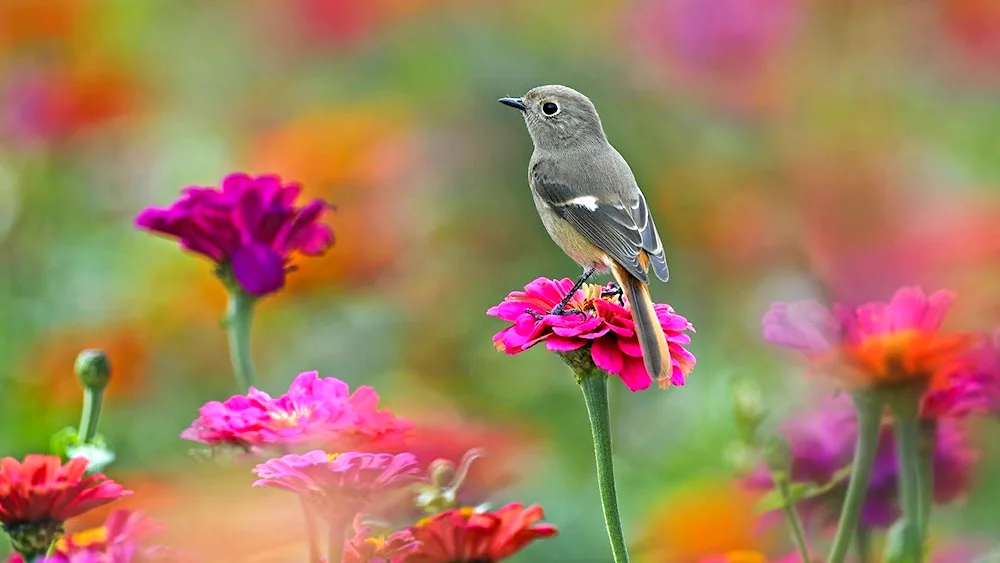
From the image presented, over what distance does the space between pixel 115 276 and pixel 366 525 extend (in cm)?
112

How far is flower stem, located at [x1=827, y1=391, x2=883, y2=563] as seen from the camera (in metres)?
0.68

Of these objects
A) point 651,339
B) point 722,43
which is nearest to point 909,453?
point 651,339

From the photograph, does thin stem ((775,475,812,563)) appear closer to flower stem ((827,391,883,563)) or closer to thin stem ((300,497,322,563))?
flower stem ((827,391,883,563))

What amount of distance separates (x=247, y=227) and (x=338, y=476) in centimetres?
30

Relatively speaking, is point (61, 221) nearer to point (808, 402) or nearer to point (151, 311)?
point (151, 311)

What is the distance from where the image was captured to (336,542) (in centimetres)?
63

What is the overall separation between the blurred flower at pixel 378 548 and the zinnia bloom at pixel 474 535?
0.04 ft

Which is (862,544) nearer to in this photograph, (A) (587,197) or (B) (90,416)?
(A) (587,197)

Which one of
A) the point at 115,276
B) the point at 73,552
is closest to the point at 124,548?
the point at 73,552

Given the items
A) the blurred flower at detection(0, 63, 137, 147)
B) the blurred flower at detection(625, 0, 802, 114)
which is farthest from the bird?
the blurred flower at detection(0, 63, 137, 147)

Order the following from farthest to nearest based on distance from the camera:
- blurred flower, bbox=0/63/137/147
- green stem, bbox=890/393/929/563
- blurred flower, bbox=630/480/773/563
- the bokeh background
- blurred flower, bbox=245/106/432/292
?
blurred flower, bbox=0/63/137/147, blurred flower, bbox=245/106/432/292, the bokeh background, blurred flower, bbox=630/480/773/563, green stem, bbox=890/393/929/563

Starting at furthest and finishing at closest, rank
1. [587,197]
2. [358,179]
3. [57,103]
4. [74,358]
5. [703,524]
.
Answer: [57,103] → [358,179] → [74,358] → [703,524] → [587,197]

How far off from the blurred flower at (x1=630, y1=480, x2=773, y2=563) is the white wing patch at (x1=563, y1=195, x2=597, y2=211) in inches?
14.6

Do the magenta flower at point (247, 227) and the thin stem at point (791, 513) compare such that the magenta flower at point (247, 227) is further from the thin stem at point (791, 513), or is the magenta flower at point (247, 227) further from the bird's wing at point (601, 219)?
the thin stem at point (791, 513)
